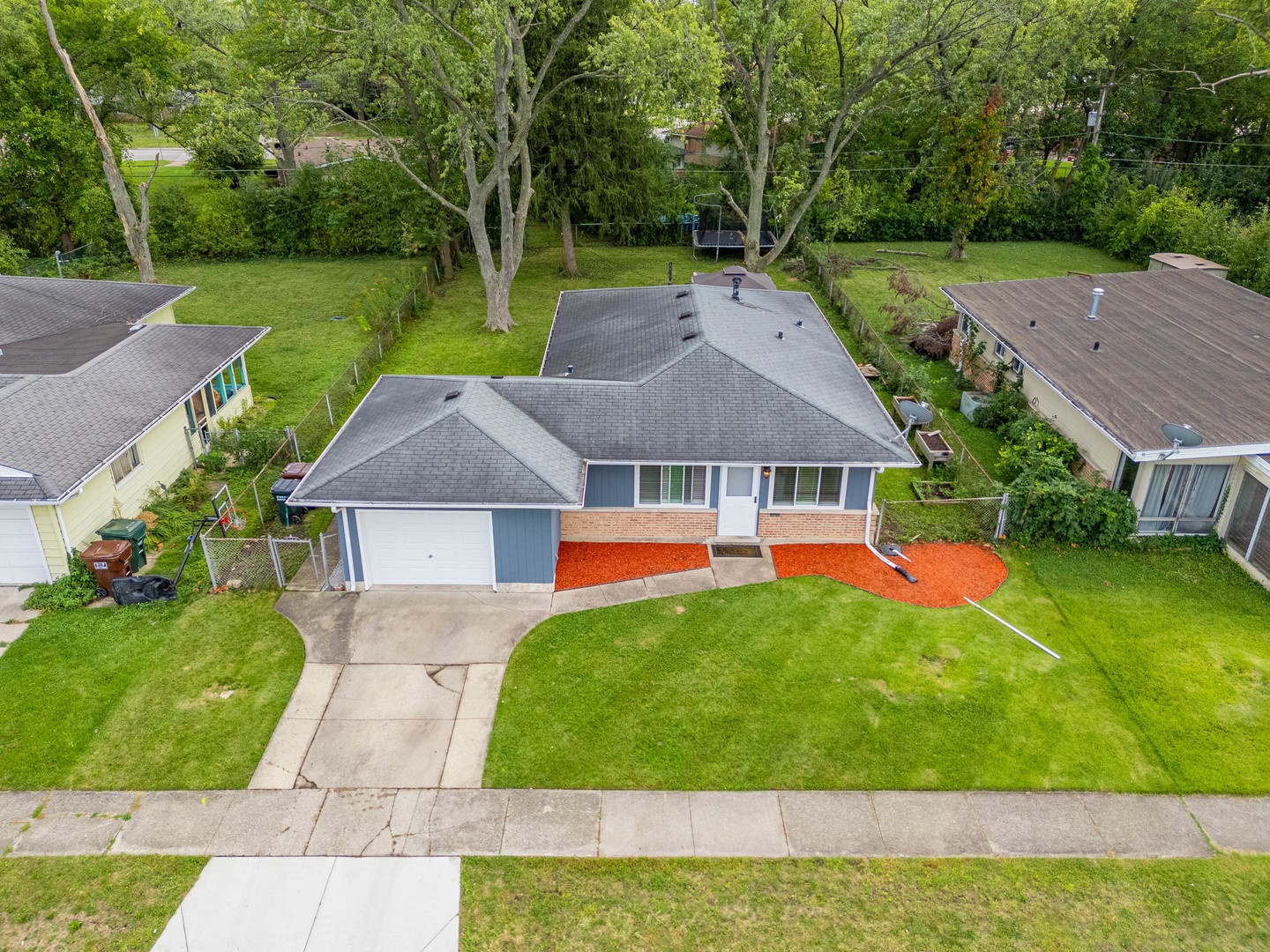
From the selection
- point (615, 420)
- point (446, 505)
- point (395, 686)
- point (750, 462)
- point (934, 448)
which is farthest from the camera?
point (934, 448)

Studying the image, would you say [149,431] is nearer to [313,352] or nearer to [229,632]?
[229,632]

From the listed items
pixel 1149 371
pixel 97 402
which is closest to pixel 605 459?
pixel 97 402

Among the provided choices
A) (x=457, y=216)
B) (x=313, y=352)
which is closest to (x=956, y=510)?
(x=313, y=352)

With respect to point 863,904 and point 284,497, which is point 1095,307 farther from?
point 284,497

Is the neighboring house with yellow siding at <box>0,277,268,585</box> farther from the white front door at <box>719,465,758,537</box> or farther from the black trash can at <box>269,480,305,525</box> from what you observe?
the white front door at <box>719,465,758,537</box>

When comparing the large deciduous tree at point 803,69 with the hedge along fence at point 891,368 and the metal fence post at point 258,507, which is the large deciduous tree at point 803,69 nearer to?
the hedge along fence at point 891,368

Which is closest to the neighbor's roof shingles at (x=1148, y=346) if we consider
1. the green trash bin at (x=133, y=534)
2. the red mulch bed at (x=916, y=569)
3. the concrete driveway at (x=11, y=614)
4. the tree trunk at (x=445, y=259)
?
the red mulch bed at (x=916, y=569)

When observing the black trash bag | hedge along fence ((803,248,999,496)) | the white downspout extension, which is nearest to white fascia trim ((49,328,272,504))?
the black trash bag
